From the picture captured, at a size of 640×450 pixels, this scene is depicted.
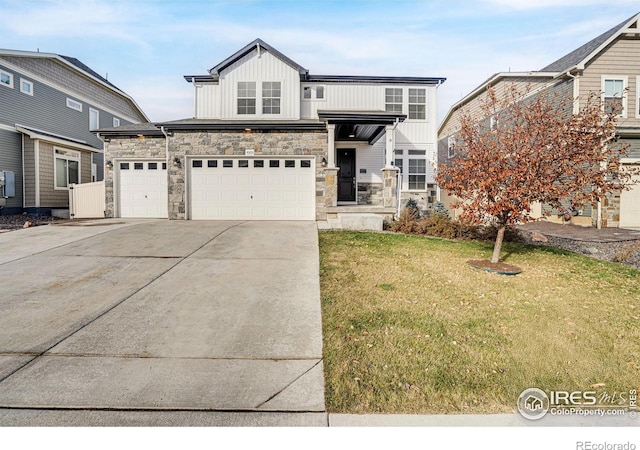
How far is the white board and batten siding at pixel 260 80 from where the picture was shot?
15.1 m

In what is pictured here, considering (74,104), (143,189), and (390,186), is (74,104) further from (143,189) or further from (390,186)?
(390,186)

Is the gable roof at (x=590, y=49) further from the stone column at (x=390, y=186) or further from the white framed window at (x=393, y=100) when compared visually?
the stone column at (x=390, y=186)

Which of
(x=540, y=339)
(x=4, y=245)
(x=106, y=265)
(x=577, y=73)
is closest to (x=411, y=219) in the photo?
(x=540, y=339)

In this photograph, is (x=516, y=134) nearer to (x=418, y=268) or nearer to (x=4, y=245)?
(x=418, y=268)

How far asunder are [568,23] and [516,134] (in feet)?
17.7

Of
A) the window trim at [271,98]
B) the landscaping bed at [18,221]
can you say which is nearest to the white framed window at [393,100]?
the window trim at [271,98]

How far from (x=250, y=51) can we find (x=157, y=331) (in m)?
14.6

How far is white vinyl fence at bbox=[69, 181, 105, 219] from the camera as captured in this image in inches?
569

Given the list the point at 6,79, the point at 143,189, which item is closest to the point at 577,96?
the point at 143,189

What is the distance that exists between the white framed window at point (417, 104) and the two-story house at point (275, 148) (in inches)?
1.9

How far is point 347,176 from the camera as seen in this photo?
1562cm

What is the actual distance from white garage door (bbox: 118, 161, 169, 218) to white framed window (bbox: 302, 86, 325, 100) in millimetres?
7322

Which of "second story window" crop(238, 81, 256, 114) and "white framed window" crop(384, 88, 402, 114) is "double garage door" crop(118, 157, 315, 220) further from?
"white framed window" crop(384, 88, 402, 114)

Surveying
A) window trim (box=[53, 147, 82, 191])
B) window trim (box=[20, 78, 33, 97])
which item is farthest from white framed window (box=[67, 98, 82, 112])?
window trim (box=[53, 147, 82, 191])
